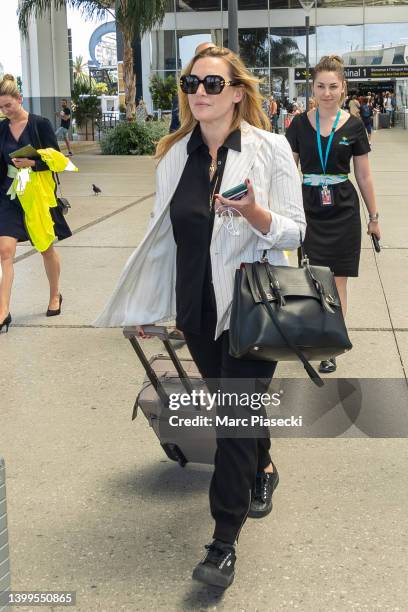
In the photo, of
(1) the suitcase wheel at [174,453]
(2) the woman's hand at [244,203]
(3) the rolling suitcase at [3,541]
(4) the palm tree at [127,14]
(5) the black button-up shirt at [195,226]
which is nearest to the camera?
(3) the rolling suitcase at [3,541]

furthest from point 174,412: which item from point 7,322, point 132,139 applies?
point 132,139

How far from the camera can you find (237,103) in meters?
3.26

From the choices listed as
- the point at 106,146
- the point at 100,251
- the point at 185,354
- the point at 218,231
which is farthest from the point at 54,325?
the point at 106,146

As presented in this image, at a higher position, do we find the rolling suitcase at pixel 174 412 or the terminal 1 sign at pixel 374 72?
the terminal 1 sign at pixel 374 72

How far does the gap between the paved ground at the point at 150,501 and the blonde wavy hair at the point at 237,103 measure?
1.51 metres

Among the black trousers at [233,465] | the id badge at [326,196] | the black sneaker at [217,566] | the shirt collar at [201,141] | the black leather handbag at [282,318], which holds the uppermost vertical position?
the shirt collar at [201,141]

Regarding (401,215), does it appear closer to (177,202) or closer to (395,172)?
(395,172)

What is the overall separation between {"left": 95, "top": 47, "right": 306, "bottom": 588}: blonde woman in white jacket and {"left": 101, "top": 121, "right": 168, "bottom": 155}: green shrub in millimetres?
23537

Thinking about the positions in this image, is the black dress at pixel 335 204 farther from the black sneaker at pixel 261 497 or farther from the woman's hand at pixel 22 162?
the black sneaker at pixel 261 497

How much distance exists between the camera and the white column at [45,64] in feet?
110

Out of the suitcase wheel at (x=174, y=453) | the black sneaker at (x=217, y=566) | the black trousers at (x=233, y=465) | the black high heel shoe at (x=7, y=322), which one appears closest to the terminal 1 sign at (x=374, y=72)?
the black high heel shoe at (x=7, y=322)

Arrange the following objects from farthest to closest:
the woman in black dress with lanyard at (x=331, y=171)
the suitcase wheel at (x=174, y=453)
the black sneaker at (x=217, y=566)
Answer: the woman in black dress with lanyard at (x=331, y=171)
the suitcase wheel at (x=174, y=453)
the black sneaker at (x=217, y=566)

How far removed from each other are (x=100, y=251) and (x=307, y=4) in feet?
76.6

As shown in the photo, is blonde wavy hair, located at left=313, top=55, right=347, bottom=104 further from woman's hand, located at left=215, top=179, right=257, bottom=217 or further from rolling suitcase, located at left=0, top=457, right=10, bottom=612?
rolling suitcase, located at left=0, top=457, right=10, bottom=612
